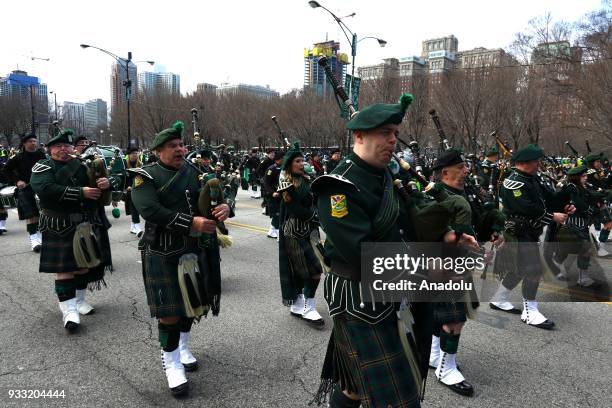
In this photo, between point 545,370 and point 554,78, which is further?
point 554,78

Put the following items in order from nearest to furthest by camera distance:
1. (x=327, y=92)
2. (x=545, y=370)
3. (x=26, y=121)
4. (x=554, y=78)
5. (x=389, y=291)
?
(x=389, y=291)
(x=545, y=370)
(x=554, y=78)
(x=327, y=92)
(x=26, y=121)

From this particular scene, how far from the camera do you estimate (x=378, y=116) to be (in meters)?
2.29

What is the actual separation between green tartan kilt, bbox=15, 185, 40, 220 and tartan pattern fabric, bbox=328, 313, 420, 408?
825 cm

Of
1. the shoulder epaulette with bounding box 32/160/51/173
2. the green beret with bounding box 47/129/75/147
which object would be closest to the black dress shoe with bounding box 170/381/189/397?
the shoulder epaulette with bounding box 32/160/51/173

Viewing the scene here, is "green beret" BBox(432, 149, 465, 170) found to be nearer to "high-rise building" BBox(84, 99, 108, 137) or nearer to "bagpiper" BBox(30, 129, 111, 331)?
"bagpiper" BBox(30, 129, 111, 331)

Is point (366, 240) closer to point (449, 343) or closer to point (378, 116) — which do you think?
point (378, 116)

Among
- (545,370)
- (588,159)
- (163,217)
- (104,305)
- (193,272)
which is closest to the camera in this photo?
(163,217)

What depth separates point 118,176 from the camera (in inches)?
232

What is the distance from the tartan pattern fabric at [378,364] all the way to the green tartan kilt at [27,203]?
825 cm

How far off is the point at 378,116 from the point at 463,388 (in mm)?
2512

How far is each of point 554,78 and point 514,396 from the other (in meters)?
23.3

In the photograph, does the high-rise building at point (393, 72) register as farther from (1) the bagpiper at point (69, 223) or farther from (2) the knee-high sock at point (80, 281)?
(2) the knee-high sock at point (80, 281)

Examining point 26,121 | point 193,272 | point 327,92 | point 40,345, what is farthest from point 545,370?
point 26,121

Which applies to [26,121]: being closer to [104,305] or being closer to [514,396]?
[104,305]
